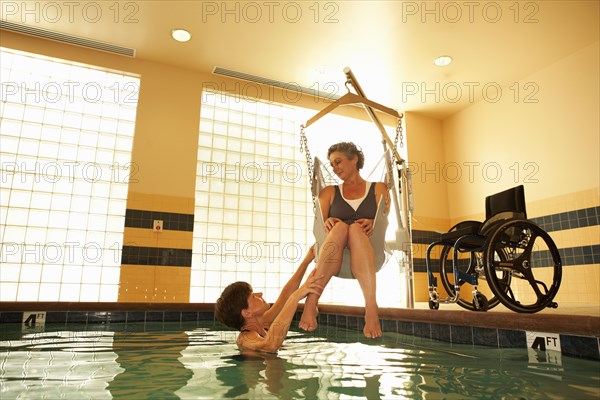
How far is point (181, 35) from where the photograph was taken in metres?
4.45

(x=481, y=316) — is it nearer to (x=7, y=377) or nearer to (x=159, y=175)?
(x=7, y=377)

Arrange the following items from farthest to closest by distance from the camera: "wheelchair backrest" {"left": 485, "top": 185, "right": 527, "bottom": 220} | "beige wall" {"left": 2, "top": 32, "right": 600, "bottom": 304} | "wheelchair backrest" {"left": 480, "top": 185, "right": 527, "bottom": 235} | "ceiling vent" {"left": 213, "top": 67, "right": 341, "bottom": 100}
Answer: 1. "ceiling vent" {"left": 213, "top": 67, "right": 341, "bottom": 100}
2. "beige wall" {"left": 2, "top": 32, "right": 600, "bottom": 304}
3. "wheelchair backrest" {"left": 485, "top": 185, "right": 527, "bottom": 220}
4. "wheelchair backrest" {"left": 480, "top": 185, "right": 527, "bottom": 235}

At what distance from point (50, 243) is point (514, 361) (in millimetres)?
4211

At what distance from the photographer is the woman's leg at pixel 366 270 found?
1.97 meters

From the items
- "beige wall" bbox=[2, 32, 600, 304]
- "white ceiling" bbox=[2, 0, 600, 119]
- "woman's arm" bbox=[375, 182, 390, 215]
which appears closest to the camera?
"woman's arm" bbox=[375, 182, 390, 215]

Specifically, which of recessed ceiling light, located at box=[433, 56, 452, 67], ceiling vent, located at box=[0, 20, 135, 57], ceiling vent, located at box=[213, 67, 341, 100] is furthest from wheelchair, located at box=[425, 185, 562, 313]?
ceiling vent, located at box=[0, 20, 135, 57]

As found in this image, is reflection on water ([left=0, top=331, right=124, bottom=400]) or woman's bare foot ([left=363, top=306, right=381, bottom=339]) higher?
woman's bare foot ([left=363, top=306, right=381, bottom=339])

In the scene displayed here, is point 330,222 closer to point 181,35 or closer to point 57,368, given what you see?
point 57,368

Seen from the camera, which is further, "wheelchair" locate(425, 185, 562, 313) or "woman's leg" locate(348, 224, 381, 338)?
"wheelchair" locate(425, 185, 562, 313)

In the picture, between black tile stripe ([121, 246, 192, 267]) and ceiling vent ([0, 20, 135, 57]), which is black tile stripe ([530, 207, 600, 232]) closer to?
black tile stripe ([121, 246, 192, 267])

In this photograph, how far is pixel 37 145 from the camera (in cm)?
433

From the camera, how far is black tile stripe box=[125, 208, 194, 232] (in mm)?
4488

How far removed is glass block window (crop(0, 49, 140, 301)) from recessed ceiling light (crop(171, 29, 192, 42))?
3.33ft

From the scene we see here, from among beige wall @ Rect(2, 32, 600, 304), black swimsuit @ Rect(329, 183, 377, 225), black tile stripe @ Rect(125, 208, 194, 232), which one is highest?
beige wall @ Rect(2, 32, 600, 304)
